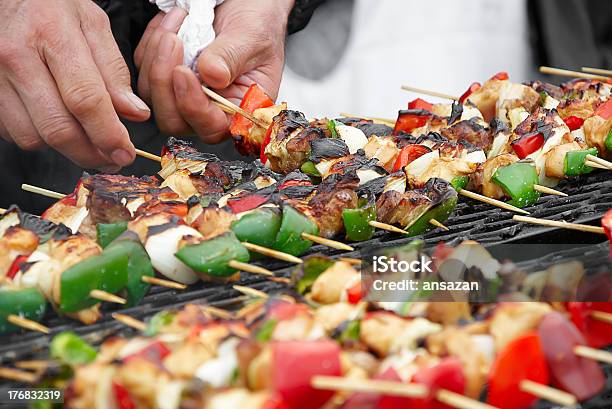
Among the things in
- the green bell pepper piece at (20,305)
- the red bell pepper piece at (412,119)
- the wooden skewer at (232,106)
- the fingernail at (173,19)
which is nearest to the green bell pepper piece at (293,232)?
the green bell pepper piece at (20,305)

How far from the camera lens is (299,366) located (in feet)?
5.05

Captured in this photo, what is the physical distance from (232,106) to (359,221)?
121 centimetres

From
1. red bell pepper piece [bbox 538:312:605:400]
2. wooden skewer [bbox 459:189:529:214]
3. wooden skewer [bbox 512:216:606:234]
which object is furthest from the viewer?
wooden skewer [bbox 459:189:529:214]

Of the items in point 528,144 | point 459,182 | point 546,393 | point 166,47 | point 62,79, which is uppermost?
point 166,47

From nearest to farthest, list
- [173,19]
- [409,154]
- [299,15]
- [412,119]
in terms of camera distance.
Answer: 1. [409,154]
2. [412,119]
3. [173,19]
4. [299,15]

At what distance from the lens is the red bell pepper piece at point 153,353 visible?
1.59m

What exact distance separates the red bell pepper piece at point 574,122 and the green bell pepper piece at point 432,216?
0.95 m

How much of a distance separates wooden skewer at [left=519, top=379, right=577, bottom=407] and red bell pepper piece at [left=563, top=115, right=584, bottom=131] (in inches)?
69.1

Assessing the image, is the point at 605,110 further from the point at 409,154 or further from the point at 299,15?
the point at 299,15

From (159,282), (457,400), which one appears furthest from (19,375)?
(457,400)

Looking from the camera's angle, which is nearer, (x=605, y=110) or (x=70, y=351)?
(x=70, y=351)

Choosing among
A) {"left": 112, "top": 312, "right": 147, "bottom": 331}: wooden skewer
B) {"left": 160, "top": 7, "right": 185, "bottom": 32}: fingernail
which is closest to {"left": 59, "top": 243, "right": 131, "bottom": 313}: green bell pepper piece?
{"left": 112, "top": 312, "right": 147, "bottom": 331}: wooden skewer

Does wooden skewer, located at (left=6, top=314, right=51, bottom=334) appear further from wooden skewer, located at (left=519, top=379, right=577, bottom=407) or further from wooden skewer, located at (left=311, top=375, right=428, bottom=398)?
wooden skewer, located at (left=519, top=379, right=577, bottom=407)

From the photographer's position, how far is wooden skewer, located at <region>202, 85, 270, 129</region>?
11.0 ft
